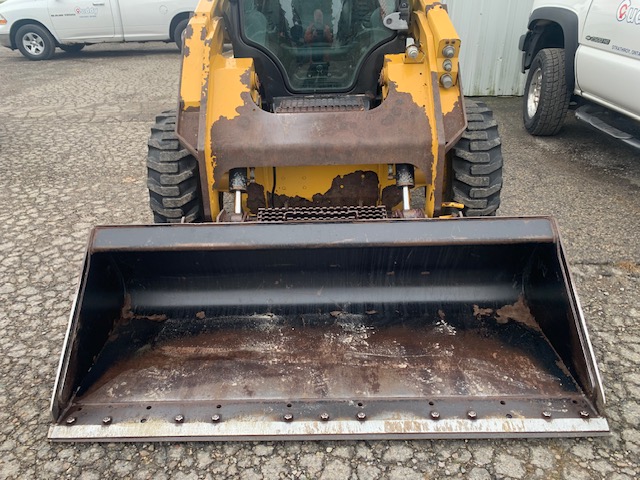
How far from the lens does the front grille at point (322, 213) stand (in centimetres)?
311

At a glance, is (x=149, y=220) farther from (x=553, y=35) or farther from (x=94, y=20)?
(x=94, y=20)

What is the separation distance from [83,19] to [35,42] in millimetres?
1464

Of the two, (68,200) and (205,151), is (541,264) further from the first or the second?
(68,200)

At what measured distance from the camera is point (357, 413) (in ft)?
7.47

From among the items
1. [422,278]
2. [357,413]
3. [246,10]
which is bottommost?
[357,413]

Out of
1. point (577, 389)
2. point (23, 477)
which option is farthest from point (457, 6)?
point (23, 477)

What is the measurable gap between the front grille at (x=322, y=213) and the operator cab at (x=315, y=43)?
3.50ft

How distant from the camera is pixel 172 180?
3.24 metres

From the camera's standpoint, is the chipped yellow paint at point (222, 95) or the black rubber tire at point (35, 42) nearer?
the chipped yellow paint at point (222, 95)

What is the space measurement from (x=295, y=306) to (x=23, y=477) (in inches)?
55.2

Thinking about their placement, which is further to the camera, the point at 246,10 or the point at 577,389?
the point at 246,10

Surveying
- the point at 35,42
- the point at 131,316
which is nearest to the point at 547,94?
the point at 131,316

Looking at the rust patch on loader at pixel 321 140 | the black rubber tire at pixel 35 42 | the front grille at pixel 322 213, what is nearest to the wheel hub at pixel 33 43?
the black rubber tire at pixel 35 42

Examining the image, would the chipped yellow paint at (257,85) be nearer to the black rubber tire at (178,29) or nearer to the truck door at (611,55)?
the truck door at (611,55)
